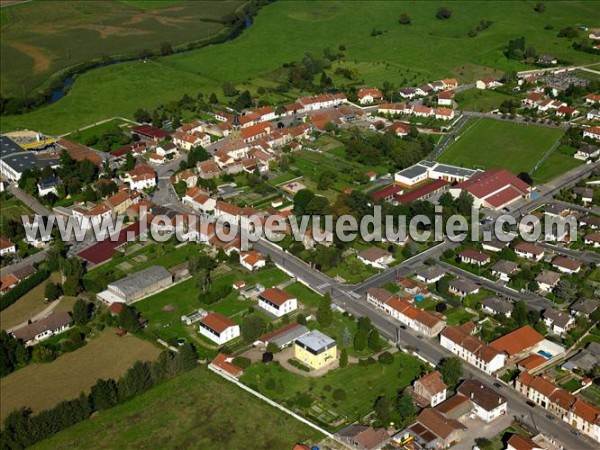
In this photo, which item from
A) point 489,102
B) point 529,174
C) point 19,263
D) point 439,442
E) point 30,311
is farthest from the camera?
point 489,102

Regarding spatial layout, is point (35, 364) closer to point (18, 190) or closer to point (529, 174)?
point (18, 190)

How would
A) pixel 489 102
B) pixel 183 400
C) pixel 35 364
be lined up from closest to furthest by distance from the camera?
pixel 183 400
pixel 35 364
pixel 489 102

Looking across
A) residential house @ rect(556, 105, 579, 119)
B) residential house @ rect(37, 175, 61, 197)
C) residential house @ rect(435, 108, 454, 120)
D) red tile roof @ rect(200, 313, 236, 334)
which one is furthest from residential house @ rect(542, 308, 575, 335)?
residential house @ rect(37, 175, 61, 197)

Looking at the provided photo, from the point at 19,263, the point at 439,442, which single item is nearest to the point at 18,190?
the point at 19,263

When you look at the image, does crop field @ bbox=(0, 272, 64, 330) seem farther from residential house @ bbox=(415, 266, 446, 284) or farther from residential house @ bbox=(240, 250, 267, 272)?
residential house @ bbox=(415, 266, 446, 284)

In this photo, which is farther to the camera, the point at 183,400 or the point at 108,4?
the point at 108,4

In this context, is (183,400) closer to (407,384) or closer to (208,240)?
(407,384)

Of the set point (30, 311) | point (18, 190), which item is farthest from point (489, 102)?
point (30, 311)

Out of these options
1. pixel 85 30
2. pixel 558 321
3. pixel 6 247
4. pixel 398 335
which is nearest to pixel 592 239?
pixel 558 321
